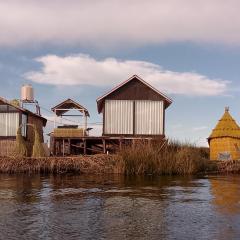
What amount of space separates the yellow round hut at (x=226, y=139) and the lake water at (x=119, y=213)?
2006cm

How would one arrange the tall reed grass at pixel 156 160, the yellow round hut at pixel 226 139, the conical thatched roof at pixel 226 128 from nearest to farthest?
the tall reed grass at pixel 156 160 → the yellow round hut at pixel 226 139 → the conical thatched roof at pixel 226 128

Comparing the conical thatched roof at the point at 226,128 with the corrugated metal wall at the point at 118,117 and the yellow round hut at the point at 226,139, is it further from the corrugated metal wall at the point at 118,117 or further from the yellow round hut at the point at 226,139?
the corrugated metal wall at the point at 118,117

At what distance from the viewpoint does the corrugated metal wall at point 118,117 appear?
43188 mm

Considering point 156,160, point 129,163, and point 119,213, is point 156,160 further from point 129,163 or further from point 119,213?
point 119,213

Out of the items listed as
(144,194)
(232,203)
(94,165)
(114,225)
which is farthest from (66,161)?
(114,225)

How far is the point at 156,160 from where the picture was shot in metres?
33.1

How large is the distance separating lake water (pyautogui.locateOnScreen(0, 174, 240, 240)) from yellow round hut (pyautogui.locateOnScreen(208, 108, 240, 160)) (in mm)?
20061

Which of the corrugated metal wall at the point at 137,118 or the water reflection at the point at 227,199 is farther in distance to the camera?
the corrugated metal wall at the point at 137,118

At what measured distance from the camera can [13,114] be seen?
1737 inches

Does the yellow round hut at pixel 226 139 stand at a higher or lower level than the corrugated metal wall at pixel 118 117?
lower

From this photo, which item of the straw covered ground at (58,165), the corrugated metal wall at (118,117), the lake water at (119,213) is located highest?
the corrugated metal wall at (118,117)

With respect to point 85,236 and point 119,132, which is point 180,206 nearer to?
point 85,236

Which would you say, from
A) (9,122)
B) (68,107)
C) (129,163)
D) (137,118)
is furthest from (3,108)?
(129,163)

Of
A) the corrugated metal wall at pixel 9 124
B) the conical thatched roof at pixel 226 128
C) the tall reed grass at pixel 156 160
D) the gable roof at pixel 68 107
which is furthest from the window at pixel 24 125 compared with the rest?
the conical thatched roof at pixel 226 128
